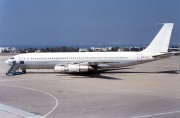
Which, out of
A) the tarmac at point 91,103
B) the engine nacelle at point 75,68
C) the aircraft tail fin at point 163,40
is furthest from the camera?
the aircraft tail fin at point 163,40

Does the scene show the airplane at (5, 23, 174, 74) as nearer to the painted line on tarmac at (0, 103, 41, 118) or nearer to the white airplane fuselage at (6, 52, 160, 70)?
the white airplane fuselage at (6, 52, 160, 70)

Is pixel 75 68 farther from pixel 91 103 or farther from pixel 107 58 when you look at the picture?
pixel 91 103

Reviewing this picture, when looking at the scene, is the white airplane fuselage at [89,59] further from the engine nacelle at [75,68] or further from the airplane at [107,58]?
the engine nacelle at [75,68]

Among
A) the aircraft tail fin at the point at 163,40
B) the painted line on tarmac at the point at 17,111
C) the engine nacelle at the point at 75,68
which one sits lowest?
the painted line on tarmac at the point at 17,111

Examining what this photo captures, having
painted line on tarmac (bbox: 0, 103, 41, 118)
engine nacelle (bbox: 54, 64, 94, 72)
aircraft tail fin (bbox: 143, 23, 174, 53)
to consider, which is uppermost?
aircraft tail fin (bbox: 143, 23, 174, 53)

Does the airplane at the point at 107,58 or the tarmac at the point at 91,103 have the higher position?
the airplane at the point at 107,58

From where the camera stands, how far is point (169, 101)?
18344mm

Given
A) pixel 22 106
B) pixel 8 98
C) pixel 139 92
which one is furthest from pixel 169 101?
pixel 8 98

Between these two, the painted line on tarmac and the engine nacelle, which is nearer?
the painted line on tarmac

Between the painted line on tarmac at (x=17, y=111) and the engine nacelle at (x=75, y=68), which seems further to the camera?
the engine nacelle at (x=75, y=68)

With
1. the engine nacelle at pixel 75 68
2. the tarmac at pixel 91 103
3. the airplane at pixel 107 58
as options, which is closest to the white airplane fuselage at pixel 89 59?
the airplane at pixel 107 58

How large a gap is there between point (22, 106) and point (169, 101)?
9.45m

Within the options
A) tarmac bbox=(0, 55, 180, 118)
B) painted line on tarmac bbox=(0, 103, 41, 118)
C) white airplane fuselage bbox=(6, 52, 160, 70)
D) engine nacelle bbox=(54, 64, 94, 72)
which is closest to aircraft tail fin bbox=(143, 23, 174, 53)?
white airplane fuselage bbox=(6, 52, 160, 70)

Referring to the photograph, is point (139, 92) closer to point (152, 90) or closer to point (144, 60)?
point (152, 90)
